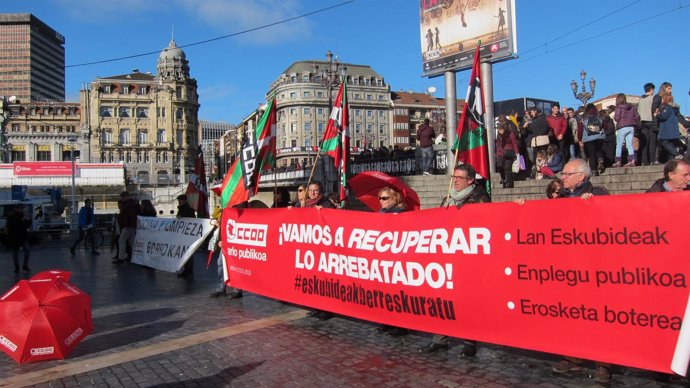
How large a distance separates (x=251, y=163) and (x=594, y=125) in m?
8.20

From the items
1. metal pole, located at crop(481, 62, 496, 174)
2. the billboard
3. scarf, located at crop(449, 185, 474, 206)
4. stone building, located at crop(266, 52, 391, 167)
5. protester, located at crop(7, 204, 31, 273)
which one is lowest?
protester, located at crop(7, 204, 31, 273)

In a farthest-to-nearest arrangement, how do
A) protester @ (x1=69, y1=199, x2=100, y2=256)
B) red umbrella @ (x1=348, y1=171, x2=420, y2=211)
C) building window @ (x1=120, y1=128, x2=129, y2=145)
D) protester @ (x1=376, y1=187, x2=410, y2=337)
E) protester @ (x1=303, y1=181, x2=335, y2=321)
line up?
building window @ (x1=120, y1=128, x2=129, y2=145)
protester @ (x1=69, y1=199, x2=100, y2=256)
protester @ (x1=303, y1=181, x2=335, y2=321)
red umbrella @ (x1=348, y1=171, x2=420, y2=211)
protester @ (x1=376, y1=187, x2=410, y2=337)

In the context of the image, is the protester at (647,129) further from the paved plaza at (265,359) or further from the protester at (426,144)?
the paved plaza at (265,359)

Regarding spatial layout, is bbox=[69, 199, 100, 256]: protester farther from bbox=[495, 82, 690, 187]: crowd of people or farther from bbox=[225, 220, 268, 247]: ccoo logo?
bbox=[495, 82, 690, 187]: crowd of people

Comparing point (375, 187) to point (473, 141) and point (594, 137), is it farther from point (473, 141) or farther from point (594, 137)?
point (594, 137)

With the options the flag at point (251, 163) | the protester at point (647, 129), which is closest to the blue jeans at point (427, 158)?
the protester at point (647, 129)

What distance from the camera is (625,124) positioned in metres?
12.0

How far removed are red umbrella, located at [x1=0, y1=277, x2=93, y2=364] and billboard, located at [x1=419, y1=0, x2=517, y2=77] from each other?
1700 centimetres

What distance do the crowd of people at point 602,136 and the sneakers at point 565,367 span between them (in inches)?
333

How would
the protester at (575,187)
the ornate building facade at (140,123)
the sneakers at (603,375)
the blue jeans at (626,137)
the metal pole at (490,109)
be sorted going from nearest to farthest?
the sneakers at (603,375) → the protester at (575,187) → the blue jeans at (626,137) → the metal pole at (490,109) → the ornate building facade at (140,123)

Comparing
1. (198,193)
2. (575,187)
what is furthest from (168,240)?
(575,187)

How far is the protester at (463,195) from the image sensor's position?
526 cm

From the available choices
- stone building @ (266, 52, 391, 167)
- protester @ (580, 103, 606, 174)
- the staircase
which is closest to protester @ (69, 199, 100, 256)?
the staircase

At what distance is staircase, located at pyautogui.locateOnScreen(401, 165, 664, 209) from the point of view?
11.4 metres
